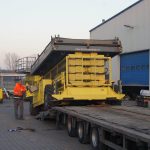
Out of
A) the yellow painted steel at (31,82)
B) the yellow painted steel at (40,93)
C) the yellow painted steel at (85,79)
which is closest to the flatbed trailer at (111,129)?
the yellow painted steel at (85,79)

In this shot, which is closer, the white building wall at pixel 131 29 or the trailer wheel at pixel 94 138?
the trailer wheel at pixel 94 138

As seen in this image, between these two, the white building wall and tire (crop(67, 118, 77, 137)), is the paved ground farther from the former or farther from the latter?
the white building wall

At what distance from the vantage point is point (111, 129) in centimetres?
880

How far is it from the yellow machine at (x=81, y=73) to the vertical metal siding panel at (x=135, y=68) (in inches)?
483

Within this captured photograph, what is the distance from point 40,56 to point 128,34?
14.3 m

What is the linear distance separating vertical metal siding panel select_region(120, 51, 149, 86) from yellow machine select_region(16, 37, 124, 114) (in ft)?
40.3

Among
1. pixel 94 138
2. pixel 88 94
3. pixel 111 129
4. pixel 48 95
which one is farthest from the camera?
pixel 48 95

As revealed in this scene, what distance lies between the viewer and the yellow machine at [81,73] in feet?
48.7

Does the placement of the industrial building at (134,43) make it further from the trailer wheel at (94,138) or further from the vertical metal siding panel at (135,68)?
the trailer wheel at (94,138)

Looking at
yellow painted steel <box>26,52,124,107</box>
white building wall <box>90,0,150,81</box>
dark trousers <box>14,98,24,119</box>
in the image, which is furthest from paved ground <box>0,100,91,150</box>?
white building wall <box>90,0,150,81</box>

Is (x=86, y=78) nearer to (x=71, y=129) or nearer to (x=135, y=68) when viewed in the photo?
(x=71, y=129)

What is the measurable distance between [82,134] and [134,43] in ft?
61.2

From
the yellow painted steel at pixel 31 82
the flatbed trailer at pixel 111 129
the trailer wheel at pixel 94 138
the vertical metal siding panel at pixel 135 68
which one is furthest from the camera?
the vertical metal siding panel at pixel 135 68

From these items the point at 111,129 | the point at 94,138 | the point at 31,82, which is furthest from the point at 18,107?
the point at 111,129
